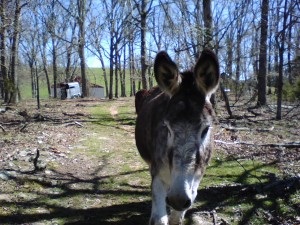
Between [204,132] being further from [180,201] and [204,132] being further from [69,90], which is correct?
[69,90]

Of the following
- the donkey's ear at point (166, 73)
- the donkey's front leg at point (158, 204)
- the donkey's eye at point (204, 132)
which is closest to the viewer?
the donkey's eye at point (204, 132)

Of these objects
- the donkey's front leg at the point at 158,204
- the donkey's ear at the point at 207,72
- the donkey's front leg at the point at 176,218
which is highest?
the donkey's ear at the point at 207,72

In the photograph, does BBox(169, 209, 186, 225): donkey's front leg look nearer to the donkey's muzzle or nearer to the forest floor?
the forest floor

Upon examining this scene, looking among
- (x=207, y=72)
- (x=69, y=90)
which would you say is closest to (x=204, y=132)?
(x=207, y=72)

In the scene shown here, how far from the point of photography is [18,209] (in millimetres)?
5199

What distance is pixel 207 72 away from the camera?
137 inches

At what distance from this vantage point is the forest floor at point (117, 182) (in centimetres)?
523

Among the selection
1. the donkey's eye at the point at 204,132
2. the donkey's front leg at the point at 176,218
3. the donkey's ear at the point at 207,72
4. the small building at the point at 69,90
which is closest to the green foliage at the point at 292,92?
the donkey's front leg at the point at 176,218

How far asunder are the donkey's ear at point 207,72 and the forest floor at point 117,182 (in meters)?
2.43

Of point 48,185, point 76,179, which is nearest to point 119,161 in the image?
point 76,179

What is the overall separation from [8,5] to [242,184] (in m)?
12.9

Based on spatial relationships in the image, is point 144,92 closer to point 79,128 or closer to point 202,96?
point 202,96

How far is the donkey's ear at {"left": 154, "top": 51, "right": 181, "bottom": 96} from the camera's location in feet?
11.5

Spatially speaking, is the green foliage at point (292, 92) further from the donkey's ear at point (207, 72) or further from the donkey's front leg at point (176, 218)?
the donkey's ear at point (207, 72)
